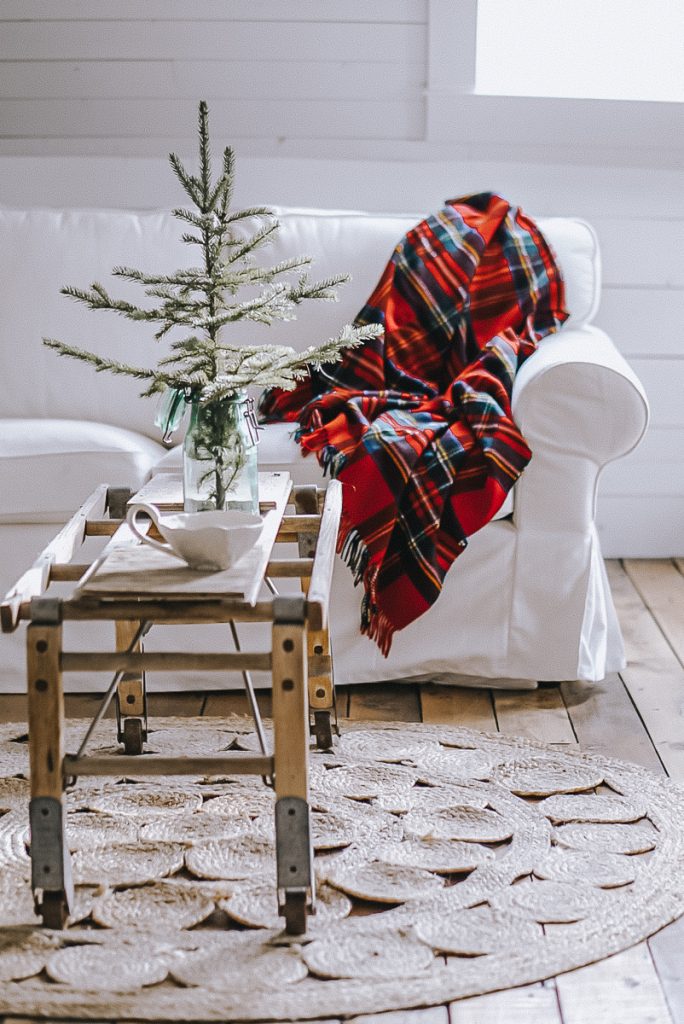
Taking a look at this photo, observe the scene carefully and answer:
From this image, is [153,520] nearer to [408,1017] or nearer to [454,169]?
[408,1017]

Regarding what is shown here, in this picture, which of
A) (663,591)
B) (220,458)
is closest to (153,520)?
(220,458)

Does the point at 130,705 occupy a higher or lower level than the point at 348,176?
lower

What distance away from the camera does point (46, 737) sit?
1.43 meters

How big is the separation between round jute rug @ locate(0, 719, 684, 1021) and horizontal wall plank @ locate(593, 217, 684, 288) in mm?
1608

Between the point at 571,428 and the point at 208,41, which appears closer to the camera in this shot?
the point at 571,428

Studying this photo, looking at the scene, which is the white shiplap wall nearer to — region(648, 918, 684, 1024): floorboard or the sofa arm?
the sofa arm

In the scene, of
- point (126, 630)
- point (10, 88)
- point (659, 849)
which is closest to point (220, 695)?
point (126, 630)

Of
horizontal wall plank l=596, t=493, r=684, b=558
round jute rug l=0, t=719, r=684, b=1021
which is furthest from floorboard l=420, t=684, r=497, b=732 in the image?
horizontal wall plank l=596, t=493, r=684, b=558

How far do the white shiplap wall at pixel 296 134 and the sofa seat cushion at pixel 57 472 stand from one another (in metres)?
1.15

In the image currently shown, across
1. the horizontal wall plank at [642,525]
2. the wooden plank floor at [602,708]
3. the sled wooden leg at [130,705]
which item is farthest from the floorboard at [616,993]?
the horizontal wall plank at [642,525]

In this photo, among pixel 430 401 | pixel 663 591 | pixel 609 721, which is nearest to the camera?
pixel 609 721

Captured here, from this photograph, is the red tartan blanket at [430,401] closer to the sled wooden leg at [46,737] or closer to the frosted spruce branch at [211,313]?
the frosted spruce branch at [211,313]

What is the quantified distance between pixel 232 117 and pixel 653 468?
1.48m

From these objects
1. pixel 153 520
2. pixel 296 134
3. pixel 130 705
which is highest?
pixel 296 134
